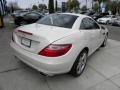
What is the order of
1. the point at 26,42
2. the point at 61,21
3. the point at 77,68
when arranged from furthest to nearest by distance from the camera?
1. the point at 61,21
2. the point at 77,68
3. the point at 26,42

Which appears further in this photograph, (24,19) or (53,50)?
(24,19)

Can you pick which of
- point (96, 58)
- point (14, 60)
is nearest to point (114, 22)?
point (96, 58)

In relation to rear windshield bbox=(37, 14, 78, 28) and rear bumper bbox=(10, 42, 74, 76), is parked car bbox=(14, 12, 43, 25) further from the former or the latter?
rear bumper bbox=(10, 42, 74, 76)

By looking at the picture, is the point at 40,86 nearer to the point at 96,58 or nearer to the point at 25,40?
the point at 25,40

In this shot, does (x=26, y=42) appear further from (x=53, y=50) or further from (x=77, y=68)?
(x=77, y=68)

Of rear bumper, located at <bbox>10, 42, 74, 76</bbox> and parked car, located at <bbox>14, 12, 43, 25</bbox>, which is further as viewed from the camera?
parked car, located at <bbox>14, 12, 43, 25</bbox>

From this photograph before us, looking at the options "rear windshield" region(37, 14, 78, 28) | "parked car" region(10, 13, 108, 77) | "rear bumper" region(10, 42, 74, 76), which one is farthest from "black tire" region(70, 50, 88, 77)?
"rear windshield" region(37, 14, 78, 28)

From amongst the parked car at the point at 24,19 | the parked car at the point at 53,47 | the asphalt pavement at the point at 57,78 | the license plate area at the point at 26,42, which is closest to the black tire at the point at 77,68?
the parked car at the point at 53,47

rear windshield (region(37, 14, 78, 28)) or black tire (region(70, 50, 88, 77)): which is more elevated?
rear windshield (region(37, 14, 78, 28))

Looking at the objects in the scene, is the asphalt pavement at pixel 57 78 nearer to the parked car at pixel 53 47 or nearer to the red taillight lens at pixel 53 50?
the parked car at pixel 53 47

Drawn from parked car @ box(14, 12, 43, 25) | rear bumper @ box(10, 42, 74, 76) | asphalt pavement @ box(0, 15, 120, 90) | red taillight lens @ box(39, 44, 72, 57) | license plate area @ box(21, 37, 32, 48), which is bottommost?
asphalt pavement @ box(0, 15, 120, 90)

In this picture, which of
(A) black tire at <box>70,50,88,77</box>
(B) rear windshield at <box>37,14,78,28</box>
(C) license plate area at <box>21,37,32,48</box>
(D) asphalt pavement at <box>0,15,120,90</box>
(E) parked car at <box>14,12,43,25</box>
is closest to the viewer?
(C) license plate area at <box>21,37,32,48</box>

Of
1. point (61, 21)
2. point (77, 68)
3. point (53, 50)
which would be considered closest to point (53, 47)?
point (53, 50)

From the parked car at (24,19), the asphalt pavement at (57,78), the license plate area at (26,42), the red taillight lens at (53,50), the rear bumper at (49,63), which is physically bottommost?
the asphalt pavement at (57,78)
